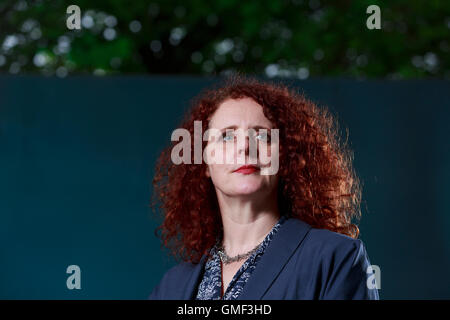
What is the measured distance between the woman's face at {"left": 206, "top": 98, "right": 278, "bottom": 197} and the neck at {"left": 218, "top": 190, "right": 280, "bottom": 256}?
1.8 inches

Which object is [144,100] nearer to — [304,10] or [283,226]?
[283,226]

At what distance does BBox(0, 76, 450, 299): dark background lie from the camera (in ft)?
12.6

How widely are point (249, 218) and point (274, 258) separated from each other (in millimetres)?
202

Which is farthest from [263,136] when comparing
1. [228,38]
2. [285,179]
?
[228,38]

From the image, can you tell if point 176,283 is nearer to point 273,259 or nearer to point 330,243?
point 273,259

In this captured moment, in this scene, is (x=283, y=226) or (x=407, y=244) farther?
(x=407, y=244)

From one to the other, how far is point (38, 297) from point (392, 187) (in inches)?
108

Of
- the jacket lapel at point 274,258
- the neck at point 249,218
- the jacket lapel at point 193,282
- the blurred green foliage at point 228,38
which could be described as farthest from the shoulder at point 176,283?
the blurred green foliage at point 228,38

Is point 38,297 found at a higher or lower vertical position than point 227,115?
lower

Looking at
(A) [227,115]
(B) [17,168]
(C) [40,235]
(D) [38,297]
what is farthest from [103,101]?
(A) [227,115]

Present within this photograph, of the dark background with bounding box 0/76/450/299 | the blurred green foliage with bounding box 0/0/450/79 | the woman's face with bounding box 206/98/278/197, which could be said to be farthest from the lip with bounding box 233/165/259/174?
the blurred green foliage with bounding box 0/0/450/79

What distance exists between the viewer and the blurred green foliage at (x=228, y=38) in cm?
590

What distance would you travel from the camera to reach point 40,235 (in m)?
3.85

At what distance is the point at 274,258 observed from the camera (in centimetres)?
157
